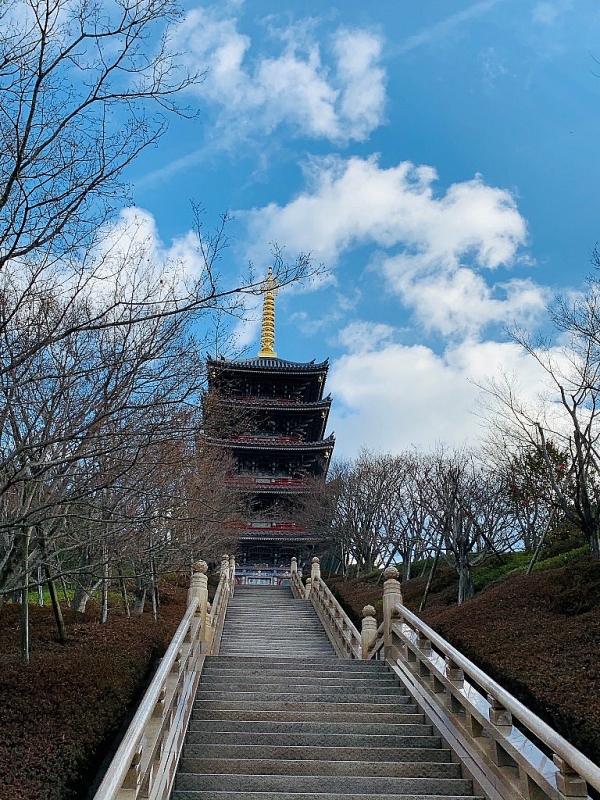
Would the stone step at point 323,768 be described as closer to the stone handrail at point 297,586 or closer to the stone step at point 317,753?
the stone step at point 317,753

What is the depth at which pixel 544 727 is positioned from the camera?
4039mm

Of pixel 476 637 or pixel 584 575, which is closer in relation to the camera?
pixel 476 637

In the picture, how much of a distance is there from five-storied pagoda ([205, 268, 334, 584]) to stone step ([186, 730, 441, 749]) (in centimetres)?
2005

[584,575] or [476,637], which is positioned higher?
[584,575]

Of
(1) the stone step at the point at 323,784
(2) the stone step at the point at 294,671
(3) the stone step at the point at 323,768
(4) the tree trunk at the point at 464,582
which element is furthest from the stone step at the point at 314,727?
(4) the tree trunk at the point at 464,582

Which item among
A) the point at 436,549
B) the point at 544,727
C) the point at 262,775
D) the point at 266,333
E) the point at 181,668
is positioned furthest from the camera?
the point at 266,333

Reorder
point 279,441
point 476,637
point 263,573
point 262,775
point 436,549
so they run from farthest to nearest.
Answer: point 279,441 → point 263,573 → point 436,549 → point 476,637 → point 262,775

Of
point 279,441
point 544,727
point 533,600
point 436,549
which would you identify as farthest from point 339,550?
point 544,727

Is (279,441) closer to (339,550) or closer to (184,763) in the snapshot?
(339,550)

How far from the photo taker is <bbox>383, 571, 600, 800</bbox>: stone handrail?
12.2 feet

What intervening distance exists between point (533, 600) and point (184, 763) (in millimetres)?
7100

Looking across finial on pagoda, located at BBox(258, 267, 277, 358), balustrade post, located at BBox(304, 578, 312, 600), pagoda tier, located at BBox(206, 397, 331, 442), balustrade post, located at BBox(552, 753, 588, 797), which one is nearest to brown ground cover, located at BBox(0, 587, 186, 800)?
balustrade post, located at BBox(552, 753, 588, 797)

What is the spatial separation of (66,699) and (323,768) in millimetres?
2710

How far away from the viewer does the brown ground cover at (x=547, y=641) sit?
19.0 feet
